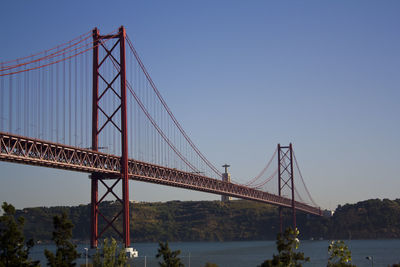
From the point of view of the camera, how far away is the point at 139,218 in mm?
179125

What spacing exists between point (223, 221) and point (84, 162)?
12172 centimetres

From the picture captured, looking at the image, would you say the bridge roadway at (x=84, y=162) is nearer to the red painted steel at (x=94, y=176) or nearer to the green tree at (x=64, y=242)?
the red painted steel at (x=94, y=176)

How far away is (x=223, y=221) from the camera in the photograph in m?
173

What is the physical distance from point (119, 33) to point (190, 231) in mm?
116369

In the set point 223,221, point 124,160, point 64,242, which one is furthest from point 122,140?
point 223,221

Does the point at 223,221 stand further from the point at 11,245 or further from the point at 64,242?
the point at 11,245

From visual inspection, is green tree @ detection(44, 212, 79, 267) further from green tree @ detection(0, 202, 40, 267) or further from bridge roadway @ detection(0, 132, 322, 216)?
bridge roadway @ detection(0, 132, 322, 216)

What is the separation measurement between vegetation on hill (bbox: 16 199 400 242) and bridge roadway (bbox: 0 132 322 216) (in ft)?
245

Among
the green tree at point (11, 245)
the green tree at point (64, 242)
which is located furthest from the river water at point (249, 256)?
the green tree at point (11, 245)

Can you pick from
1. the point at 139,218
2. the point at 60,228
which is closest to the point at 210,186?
the point at 60,228

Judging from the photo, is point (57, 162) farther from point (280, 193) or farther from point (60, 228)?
point (280, 193)

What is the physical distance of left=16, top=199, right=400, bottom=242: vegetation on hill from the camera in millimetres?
150875

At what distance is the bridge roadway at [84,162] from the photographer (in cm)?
4475

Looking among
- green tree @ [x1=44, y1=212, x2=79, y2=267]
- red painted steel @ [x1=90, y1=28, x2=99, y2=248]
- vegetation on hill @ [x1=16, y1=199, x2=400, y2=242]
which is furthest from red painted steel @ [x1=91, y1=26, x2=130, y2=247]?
vegetation on hill @ [x1=16, y1=199, x2=400, y2=242]
